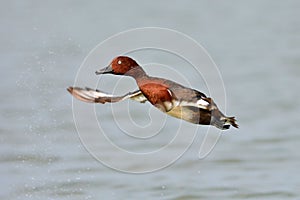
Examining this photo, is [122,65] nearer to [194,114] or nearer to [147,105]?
[194,114]

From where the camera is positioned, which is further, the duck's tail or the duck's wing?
the duck's wing

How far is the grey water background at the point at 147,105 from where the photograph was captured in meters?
7.91

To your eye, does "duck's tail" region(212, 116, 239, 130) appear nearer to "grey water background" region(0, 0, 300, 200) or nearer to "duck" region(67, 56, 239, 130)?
"duck" region(67, 56, 239, 130)

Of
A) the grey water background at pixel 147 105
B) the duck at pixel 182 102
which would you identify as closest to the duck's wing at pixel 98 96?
the duck at pixel 182 102

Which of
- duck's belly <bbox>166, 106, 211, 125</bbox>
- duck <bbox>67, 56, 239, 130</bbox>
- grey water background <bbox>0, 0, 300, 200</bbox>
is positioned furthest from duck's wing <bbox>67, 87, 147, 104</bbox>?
grey water background <bbox>0, 0, 300, 200</bbox>

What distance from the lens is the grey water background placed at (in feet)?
26.0

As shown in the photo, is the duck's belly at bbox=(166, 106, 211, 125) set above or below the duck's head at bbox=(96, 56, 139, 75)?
below

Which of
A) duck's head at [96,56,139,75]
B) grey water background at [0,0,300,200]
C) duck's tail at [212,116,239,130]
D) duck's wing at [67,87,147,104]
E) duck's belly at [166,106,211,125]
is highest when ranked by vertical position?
grey water background at [0,0,300,200]

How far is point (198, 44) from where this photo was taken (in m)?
11.4

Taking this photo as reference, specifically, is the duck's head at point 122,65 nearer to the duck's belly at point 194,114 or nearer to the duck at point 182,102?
the duck at point 182,102

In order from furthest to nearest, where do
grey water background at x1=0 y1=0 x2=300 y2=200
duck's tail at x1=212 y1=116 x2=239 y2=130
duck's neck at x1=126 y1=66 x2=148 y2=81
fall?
grey water background at x1=0 y1=0 x2=300 y2=200
duck's neck at x1=126 y1=66 x2=148 y2=81
duck's tail at x1=212 y1=116 x2=239 y2=130

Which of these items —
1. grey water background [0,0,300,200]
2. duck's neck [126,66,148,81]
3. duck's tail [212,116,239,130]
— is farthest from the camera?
grey water background [0,0,300,200]

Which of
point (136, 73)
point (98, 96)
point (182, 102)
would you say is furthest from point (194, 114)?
point (98, 96)

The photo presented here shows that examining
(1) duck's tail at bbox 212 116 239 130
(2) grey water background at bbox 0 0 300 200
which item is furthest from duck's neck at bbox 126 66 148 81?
(2) grey water background at bbox 0 0 300 200
